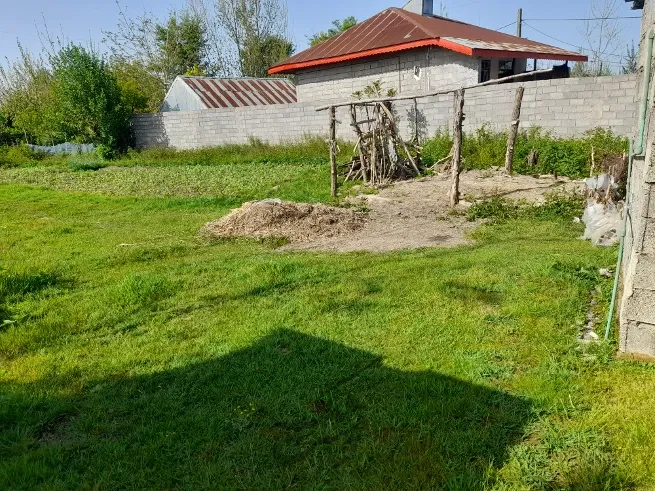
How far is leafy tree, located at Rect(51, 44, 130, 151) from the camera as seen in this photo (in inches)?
774

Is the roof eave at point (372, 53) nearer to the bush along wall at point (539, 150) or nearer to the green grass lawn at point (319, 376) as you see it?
the bush along wall at point (539, 150)

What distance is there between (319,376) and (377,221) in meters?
5.89

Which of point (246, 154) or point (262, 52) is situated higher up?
point (262, 52)

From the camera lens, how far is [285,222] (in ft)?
27.9

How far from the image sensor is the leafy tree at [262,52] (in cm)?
3538

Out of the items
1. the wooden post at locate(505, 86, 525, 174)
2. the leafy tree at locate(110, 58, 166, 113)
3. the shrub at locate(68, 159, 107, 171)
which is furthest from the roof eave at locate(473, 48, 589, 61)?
the leafy tree at locate(110, 58, 166, 113)

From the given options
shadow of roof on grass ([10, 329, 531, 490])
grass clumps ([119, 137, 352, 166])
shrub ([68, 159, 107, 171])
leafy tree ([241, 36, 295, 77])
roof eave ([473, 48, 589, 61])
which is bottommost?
shadow of roof on grass ([10, 329, 531, 490])

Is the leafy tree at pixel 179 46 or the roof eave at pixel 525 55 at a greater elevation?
the leafy tree at pixel 179 46

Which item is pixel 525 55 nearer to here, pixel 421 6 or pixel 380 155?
pixel 421 6

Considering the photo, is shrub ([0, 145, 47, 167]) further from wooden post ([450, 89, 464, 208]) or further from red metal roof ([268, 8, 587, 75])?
wooden post ([450, 89, 464, 208])

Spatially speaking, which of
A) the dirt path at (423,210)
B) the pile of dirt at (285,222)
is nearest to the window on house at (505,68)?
the dirt path at (423,210)

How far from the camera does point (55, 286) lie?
568 centimetres

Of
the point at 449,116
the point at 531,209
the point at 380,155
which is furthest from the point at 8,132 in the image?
the point at 531,209

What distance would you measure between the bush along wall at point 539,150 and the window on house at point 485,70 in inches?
92.8
